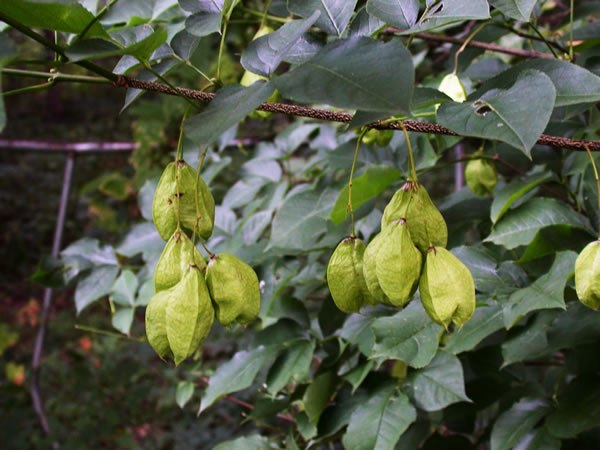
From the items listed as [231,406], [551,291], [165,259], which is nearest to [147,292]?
[165,259]

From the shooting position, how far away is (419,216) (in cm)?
61

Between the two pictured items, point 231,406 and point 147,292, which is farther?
point 231,406

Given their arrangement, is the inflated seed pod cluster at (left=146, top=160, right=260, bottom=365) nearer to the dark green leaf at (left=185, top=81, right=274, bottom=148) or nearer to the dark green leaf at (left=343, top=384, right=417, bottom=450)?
the dark green leaf at (left=185, top=81, right=274, bottom=148)

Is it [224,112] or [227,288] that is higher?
[224,112]

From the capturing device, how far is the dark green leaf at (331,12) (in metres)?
0.67

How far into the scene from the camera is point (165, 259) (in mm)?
634

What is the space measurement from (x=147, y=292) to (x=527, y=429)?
75 cm

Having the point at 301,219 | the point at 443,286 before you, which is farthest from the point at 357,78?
the point at 301,219

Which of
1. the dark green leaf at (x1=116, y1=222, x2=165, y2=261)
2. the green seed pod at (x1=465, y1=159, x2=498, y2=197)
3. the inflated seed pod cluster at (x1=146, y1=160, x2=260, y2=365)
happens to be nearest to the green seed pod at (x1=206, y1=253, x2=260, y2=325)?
the inflated seed pod cluster at (x1=146, y1=160, x2=260, y2=365)

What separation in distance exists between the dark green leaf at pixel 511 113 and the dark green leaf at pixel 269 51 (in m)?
0.15

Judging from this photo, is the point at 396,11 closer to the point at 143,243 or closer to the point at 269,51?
the point at 269,51

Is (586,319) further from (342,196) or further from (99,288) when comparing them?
(99,288)

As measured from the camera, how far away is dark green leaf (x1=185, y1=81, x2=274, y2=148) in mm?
480

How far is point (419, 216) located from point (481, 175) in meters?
0.51
